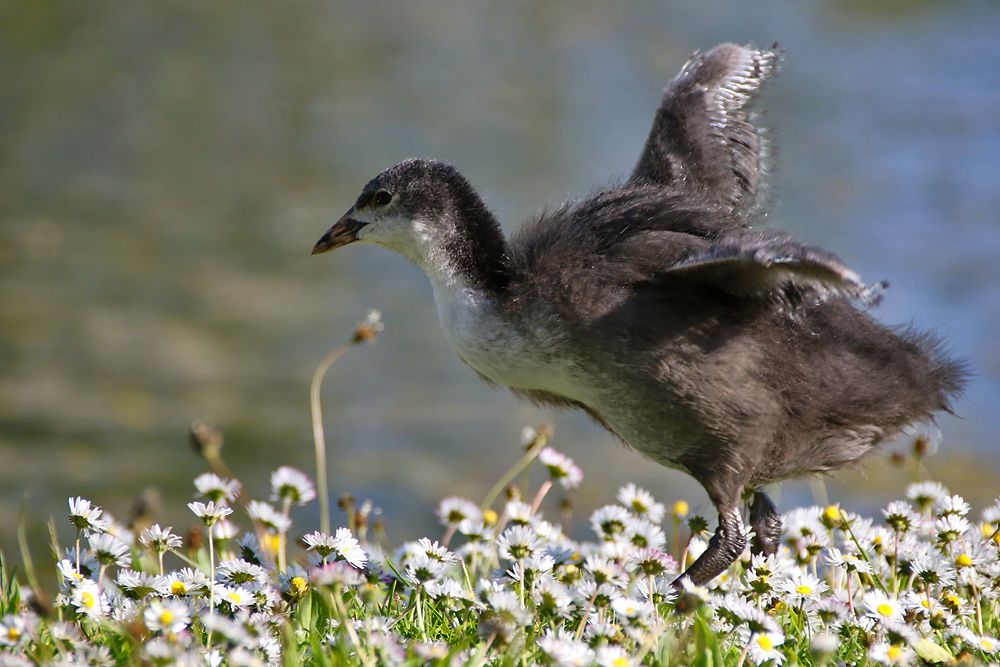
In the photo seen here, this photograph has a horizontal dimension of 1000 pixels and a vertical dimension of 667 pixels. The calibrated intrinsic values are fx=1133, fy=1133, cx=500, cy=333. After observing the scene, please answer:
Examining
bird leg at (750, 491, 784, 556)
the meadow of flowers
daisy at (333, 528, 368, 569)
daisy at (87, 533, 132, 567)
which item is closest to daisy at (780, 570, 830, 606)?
the meadow of flowers

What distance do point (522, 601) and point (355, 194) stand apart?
8.92 meters

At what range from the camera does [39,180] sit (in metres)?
12.5

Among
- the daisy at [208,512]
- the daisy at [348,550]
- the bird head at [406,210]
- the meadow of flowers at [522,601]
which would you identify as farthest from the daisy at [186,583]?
the bird head at [406,210]

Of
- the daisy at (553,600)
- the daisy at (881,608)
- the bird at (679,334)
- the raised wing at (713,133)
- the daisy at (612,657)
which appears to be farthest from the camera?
the raised wing at (713,133)

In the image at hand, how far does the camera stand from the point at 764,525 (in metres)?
4.28

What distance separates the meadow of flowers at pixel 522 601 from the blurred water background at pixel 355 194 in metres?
2.22

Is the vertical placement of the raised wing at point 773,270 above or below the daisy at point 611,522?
above

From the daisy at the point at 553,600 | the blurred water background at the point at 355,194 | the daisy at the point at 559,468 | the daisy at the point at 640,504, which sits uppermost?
the blurred water background at the point at 355,194

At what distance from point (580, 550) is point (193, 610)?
1.53 meters

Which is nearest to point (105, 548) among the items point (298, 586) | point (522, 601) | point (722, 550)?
point (298, 586)

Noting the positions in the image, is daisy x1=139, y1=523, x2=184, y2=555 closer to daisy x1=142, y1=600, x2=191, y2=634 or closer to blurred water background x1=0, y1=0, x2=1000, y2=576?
daisy x1=142, y1=600, x2=191, y2=634

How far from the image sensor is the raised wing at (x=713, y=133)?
4547mm

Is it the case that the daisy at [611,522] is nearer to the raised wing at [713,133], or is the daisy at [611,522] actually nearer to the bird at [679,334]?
the bird at [679,334]

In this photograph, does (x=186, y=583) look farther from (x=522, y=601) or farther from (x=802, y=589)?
(x=802, y=589)
